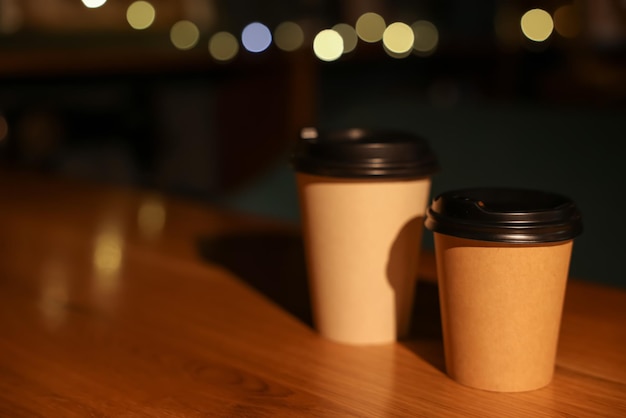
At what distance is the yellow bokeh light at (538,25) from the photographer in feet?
14.2

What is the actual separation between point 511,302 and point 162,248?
0.57m

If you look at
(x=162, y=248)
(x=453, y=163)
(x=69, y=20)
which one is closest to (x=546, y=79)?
(x=69, y=20)

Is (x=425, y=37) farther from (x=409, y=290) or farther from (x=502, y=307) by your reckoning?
(x=502, y=307)

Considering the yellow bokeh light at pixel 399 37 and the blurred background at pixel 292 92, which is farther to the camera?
the yellow bokeh light at pixel 399 37

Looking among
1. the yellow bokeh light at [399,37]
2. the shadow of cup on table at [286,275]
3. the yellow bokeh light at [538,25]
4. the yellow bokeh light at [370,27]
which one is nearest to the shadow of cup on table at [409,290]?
the shadow of cup on table at [286,275]

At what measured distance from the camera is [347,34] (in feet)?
11.8

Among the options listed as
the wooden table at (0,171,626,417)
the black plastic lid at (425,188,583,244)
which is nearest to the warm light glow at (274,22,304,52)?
the wooden table at (0,171,626,417)

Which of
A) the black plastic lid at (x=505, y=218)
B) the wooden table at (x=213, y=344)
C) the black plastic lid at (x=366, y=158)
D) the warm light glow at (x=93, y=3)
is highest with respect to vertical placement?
the warm light glow at (x=93, y=3)

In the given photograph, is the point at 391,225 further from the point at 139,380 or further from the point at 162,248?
the point at 162,248

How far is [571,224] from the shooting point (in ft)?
1.87

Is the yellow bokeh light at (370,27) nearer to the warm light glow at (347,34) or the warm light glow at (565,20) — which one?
the warm light glow at (347,34)

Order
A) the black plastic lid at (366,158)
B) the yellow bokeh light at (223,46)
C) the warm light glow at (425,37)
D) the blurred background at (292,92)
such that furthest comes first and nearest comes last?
the warm light glow at (425,37), the yellow bokeh light at (223,46), the blurred background at (292,92), the black plastic lid at (366,158)

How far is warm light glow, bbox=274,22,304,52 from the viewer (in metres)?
3.21

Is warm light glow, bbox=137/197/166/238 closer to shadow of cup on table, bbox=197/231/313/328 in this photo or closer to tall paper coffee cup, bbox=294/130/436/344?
shadow of cup on table, bbox=197/231/313/328
